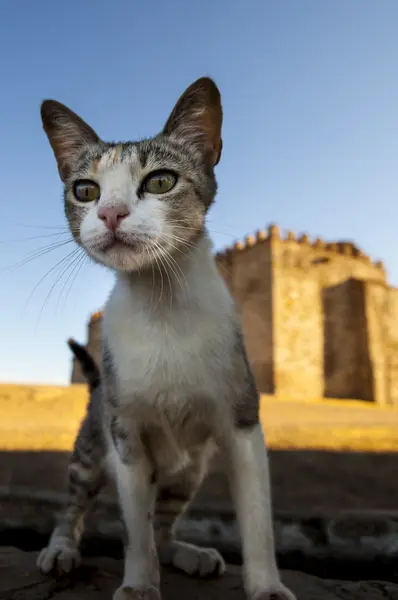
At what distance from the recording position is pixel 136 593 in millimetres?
1283

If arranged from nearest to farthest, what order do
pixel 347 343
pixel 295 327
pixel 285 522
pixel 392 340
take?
pixel 285 522 < pixel 295 327 < pixel 347 343 < pixel 392 340

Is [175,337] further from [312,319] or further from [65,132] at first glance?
[312,319]

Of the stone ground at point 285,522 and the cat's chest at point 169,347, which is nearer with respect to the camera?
the cat's chest at point 169,347

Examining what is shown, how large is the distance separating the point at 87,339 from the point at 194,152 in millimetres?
18848

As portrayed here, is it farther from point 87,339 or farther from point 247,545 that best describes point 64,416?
point 87,339

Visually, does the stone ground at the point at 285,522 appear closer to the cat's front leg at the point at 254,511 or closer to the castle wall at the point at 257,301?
the cat's front leg at the point at 254,511

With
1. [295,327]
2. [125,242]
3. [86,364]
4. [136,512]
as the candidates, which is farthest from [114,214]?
[295,327]

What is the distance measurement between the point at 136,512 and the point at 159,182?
0.92 metres

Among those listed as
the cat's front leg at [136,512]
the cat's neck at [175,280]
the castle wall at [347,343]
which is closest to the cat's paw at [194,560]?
the cat's front leg at [136,512]

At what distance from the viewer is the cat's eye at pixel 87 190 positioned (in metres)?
1.37

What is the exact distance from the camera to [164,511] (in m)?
1.70

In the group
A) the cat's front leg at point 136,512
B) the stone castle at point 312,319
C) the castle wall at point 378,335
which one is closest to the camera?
the cat's front leg at point 136,512

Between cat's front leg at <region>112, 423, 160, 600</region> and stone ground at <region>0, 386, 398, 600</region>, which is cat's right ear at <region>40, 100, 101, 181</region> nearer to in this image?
cat's front leg at <region>112, 423, 160, 600</region>

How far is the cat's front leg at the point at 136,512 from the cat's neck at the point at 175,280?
0.38 meters
